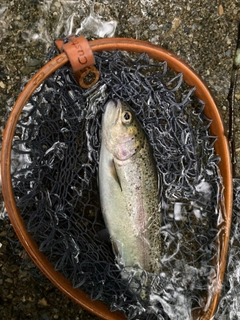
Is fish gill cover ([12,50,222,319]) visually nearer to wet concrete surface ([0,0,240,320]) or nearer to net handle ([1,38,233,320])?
net handle ([1,38,233,320])

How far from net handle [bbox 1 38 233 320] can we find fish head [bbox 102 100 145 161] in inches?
14.2

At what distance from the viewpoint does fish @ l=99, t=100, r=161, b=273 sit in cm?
288

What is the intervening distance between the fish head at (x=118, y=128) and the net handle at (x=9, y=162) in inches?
14.2

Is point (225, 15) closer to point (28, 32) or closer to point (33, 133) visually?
point (28, 32)

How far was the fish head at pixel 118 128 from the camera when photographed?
2865 millimetres

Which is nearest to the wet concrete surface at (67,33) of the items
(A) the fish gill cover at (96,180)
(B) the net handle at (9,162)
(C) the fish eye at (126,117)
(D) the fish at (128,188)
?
(A) the fish gill cover at (96,180)

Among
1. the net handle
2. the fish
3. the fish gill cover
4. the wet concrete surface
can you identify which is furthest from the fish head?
the wet concrete surface

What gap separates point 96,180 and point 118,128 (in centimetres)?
42

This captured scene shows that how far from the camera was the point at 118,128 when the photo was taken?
2.87 metres

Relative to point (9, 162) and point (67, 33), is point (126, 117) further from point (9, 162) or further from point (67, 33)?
point (67, 33)

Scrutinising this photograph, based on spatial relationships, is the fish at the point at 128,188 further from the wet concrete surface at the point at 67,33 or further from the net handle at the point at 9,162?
the wet concrete surface at the point at 67,33

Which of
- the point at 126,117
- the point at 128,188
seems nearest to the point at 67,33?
the point at 126,117

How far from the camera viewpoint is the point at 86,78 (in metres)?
2.90

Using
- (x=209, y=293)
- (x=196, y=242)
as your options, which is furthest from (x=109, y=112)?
(x=209, y=293)
